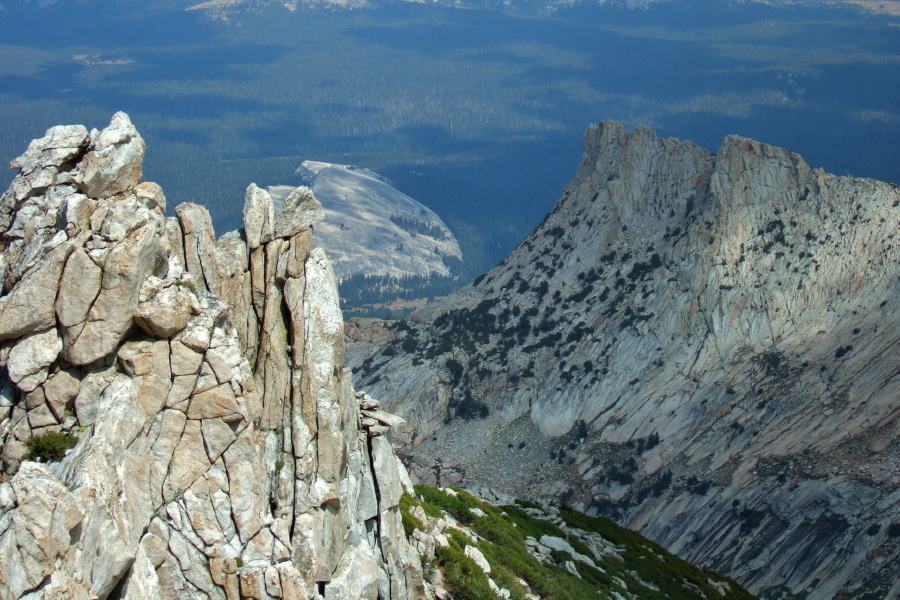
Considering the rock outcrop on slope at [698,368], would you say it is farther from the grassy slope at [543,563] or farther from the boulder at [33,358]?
the boulder at [33,358]

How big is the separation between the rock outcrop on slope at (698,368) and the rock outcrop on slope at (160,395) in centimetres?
6125

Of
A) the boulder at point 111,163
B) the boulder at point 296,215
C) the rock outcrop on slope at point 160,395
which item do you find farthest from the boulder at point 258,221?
the boulder at point 111,163

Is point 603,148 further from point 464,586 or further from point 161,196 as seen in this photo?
point 161,196

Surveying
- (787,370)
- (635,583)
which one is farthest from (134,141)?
(787,370)

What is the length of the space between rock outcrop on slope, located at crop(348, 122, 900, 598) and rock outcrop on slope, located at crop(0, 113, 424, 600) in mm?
61249

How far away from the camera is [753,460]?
3930 inches

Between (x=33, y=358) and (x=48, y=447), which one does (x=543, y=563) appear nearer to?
(x=48, y=447)

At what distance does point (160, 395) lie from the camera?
3291cm

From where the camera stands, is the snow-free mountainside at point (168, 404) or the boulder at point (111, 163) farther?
the boulder at point (111, 163)

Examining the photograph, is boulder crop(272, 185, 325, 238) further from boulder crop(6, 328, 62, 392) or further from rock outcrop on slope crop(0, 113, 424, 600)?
boulder crop(6, 328, 62, 392)

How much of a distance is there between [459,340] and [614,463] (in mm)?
28301

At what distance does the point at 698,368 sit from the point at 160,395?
3345 inches

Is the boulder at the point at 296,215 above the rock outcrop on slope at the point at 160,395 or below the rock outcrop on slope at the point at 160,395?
above

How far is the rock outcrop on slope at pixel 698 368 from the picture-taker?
9344 cm
